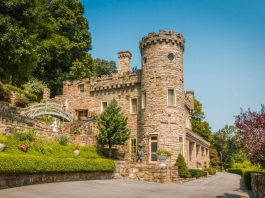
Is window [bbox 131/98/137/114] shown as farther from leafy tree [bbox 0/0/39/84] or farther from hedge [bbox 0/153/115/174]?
leafy tree [bbox 0/0/39/84]

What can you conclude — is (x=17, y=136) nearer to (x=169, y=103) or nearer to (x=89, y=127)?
(x=89, y=127)

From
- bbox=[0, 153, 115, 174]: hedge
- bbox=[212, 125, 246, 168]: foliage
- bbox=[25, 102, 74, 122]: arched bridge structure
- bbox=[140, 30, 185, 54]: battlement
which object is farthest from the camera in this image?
Answer: bbox=[212, 125, 246, 168]: foliage

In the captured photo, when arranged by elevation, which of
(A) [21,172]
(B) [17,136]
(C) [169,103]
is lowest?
(A) [21,172]

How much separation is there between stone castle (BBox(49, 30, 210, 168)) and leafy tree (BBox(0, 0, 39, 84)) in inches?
377

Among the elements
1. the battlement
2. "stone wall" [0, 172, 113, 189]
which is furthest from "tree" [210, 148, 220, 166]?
"stone wall" [0, 172, 113, 189]

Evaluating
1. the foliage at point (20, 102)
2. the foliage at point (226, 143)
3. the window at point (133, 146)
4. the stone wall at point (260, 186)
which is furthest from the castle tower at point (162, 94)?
the foliage at point (226, 143)

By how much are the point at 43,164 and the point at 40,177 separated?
65 centimetres

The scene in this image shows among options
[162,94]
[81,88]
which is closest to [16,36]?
[162,94]

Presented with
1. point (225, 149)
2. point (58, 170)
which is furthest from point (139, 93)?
point (225, 149)

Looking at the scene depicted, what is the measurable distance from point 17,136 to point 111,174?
21.5ft

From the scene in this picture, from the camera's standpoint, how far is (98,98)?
25719 mm

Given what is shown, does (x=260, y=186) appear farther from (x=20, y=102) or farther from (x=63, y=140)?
(x=20, y=102)

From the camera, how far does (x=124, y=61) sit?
2744cm

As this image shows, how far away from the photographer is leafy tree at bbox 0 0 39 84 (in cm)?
1298
